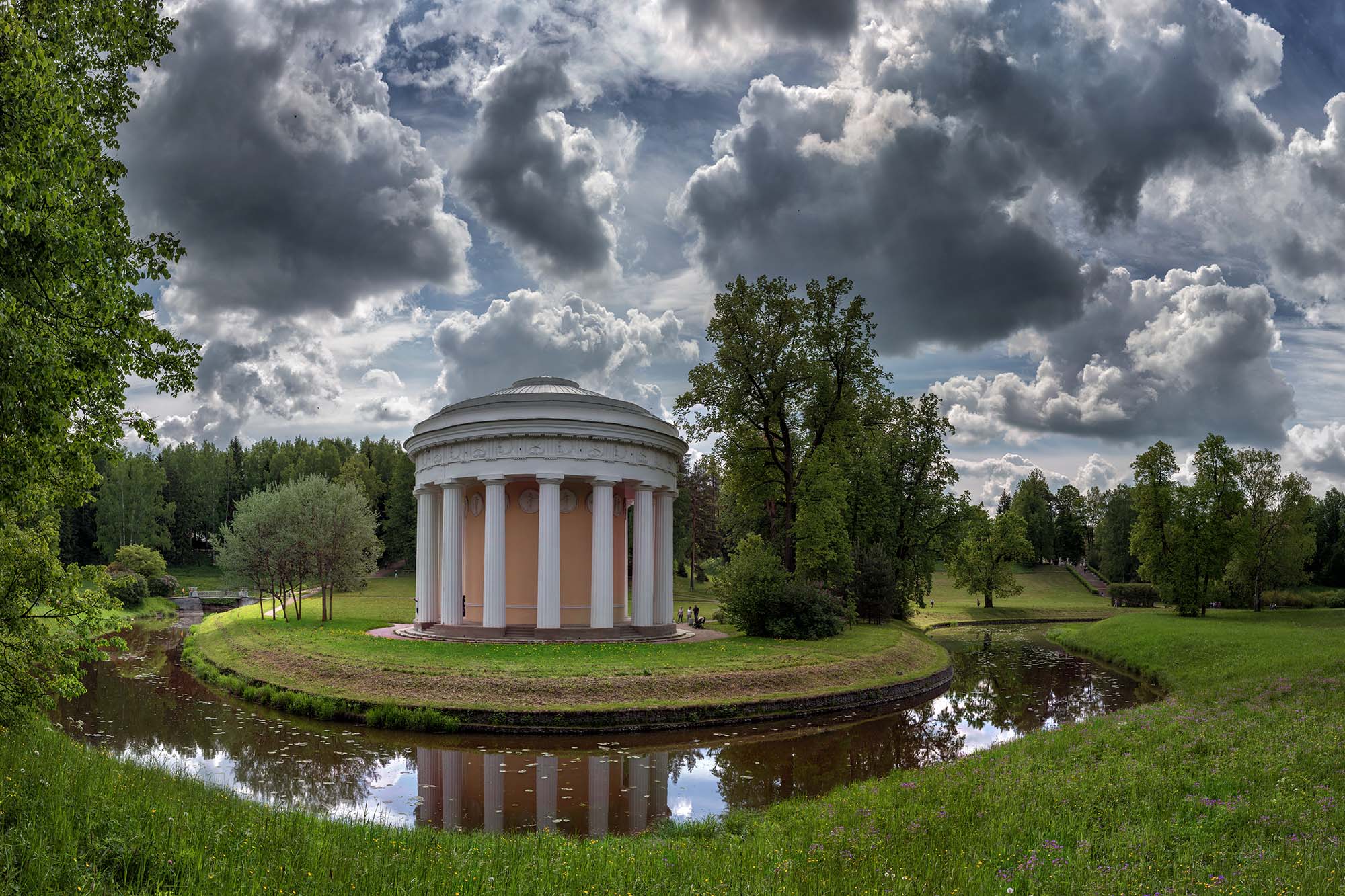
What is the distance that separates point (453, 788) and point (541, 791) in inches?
61.0

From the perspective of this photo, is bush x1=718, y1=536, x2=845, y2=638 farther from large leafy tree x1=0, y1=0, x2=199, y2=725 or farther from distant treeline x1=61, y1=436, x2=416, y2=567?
distant treeline x1=61, y1=436, x2=416, y2=567

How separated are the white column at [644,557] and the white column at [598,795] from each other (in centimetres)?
1440

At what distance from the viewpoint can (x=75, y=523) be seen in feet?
259

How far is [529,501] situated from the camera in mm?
30438

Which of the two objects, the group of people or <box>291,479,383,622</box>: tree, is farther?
<box>291,479,383,622</box>: tree

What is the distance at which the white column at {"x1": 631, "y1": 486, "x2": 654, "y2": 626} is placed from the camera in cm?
3052

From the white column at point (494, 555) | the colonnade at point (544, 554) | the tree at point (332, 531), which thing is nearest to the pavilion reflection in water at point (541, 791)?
the white column at point (494, 555)

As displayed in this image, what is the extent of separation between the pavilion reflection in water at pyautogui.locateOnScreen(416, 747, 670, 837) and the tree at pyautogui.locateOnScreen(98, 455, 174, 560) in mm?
75271

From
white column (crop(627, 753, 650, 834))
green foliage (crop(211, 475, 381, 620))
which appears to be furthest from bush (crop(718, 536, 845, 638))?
green foliage (crop(211, 475, 381, 620))

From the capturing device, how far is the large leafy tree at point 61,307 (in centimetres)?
833

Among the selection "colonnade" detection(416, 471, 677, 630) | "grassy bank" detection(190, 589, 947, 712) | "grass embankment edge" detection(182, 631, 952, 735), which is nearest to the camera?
"grass embankment edge" detection(182, 631, 952, 735)

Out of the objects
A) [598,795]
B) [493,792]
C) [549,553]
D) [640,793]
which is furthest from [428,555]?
[640,793]

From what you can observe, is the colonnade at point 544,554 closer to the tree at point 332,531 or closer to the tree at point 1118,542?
the tree at point 332,531

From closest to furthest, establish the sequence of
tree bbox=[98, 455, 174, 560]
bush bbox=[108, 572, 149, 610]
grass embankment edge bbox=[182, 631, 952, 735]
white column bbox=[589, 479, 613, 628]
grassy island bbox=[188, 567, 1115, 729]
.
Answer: grass embankment edge bbox=[182, 631, 952, 735] < grassy island bbox=[188, 567, 1115, 729] < white column bbox=[589, 479, 613, 628] < bush bbox=[108, 572, 149, 610] < tree bbox=[98, 455, 174, 560]
